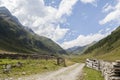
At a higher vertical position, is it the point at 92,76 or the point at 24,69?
the point at 24,69

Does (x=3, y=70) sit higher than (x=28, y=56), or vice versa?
(x=28, y=56)

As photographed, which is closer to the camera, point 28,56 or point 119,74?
point 119,74

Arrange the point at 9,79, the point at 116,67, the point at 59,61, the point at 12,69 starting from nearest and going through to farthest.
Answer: the point at 116,67
the point at 9,79
the point at 12,69
the point at 59,61

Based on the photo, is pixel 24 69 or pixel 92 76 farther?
pixel 24 69

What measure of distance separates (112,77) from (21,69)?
26143 millimetres

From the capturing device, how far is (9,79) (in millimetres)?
33062

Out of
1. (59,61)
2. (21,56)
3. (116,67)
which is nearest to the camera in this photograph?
(116,67)

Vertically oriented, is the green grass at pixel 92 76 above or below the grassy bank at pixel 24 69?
below

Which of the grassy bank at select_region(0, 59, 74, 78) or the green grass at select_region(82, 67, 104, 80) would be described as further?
the grassy bank at select_region(0, 59, 74, 78)

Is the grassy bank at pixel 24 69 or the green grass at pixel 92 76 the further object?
the grassy bank at pixel 24 69

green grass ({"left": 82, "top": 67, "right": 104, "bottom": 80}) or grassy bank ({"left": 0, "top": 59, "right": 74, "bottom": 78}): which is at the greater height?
grassy bank ({"left": 0, "top": 59, "right": 74, "bottom": 78})

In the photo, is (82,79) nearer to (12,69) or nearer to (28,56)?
(12,69)

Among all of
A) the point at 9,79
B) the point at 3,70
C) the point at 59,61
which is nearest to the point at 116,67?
the point at 9,79

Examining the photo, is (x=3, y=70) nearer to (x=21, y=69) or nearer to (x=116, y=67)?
(x=21, y=69)
